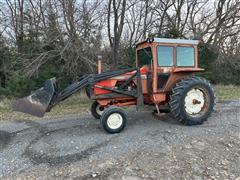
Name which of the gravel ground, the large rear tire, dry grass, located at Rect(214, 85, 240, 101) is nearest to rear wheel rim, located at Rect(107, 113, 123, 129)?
the gravel ground

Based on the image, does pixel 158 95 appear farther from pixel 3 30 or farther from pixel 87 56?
pixel 3 30

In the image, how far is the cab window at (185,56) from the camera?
Result: 18.4ft

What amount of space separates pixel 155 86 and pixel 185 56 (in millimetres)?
1168

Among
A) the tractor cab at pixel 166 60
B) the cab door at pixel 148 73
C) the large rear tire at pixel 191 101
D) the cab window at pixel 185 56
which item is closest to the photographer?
the large rear tire at pixel 191 101

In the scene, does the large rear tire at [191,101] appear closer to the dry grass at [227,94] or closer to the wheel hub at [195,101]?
the wheel hub at [195,101]

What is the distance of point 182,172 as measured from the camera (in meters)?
3.20

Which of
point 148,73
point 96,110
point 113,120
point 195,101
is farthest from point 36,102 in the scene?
point 195,101

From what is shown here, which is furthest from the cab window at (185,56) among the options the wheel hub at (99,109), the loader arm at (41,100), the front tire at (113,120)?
the loader arm at (41,100)

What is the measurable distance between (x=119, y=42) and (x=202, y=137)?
1081 cm

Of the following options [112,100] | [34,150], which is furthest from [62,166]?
[112,100]

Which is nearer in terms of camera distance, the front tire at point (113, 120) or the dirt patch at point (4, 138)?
the dirt patch at point (4, 138)

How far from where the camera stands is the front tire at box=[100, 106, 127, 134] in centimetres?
475

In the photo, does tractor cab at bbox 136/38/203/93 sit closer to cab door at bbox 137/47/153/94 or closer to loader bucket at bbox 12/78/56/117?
cab door at bbox 137/47/153/94

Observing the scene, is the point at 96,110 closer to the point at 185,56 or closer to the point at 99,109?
the point at 99,109
